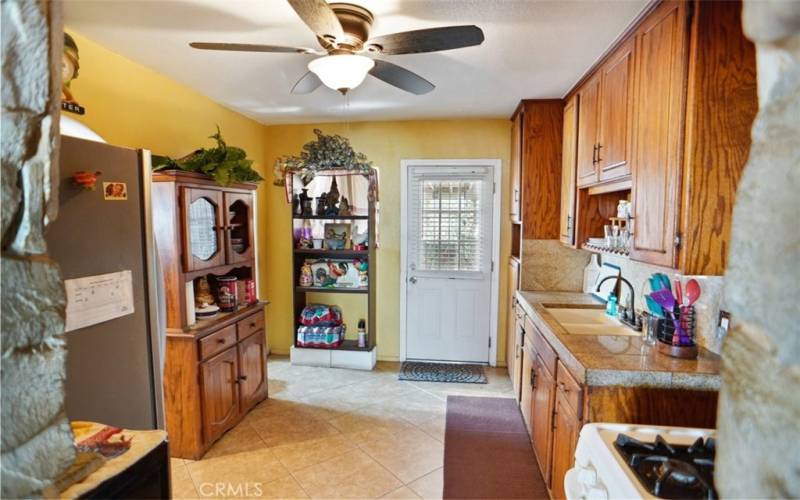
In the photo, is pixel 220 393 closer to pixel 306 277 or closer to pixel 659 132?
pixel 306 277

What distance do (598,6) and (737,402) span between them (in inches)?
74.2

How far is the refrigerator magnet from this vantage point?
143 cm

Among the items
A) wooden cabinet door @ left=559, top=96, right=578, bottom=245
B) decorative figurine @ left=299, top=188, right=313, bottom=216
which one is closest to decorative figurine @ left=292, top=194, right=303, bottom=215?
decorative figurine @ left=299, top=188, right=313, bottom=216

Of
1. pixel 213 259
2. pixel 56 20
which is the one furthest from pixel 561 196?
pixel 56 20

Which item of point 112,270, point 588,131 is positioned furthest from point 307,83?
point 588,131

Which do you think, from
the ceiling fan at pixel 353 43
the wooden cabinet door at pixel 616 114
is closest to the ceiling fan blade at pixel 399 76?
the ceiling fan at pixel 353 43

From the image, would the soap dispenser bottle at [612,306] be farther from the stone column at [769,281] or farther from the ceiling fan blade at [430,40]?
the stone column at [769,281]

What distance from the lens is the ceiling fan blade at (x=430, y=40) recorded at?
155 cm

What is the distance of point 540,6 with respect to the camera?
1.79m

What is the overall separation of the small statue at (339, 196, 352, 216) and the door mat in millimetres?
1631

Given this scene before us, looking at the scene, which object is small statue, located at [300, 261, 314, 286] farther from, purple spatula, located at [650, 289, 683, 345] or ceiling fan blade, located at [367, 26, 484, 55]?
purple spatula, located at [650, 289, 683, 345]

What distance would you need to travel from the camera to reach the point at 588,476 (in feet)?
3.88

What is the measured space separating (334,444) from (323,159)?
216 cm

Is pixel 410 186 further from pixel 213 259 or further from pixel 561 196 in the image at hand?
pixel 213 259
